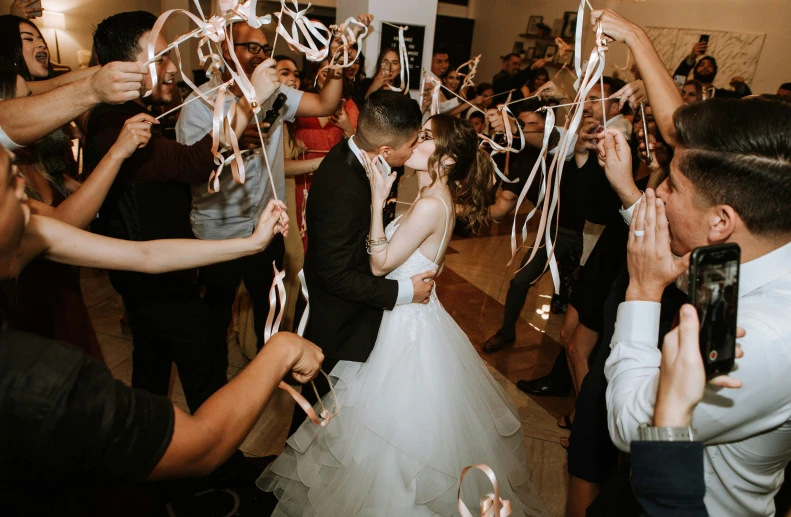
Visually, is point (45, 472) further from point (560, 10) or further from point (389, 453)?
point (560, 10)

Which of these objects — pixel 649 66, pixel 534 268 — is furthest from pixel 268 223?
pixel 534 268

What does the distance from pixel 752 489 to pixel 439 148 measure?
1.59 m

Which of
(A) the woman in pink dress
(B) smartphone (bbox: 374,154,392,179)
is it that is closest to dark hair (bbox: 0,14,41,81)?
(A) the woman in pink dress

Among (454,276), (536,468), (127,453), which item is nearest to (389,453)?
(536,468)

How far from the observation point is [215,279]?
280 cm

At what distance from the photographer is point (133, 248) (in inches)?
61.1

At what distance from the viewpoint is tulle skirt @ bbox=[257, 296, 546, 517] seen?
192cm

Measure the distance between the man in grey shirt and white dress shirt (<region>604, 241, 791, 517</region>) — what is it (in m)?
1.70

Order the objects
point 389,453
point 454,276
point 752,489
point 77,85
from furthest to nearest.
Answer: point 454,276
point 389,453
point 77,85
point 752,489

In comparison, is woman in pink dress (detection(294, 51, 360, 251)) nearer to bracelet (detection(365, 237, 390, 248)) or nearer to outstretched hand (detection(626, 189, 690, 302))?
bracelet (detection(365, 237, 390, 248))

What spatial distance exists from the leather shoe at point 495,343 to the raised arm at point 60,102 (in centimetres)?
280

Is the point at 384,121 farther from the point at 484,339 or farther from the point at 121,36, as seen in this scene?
the point at 484,339

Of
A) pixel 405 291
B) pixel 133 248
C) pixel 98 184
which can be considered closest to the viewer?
pixel 133 248

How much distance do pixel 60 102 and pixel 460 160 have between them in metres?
1.47
